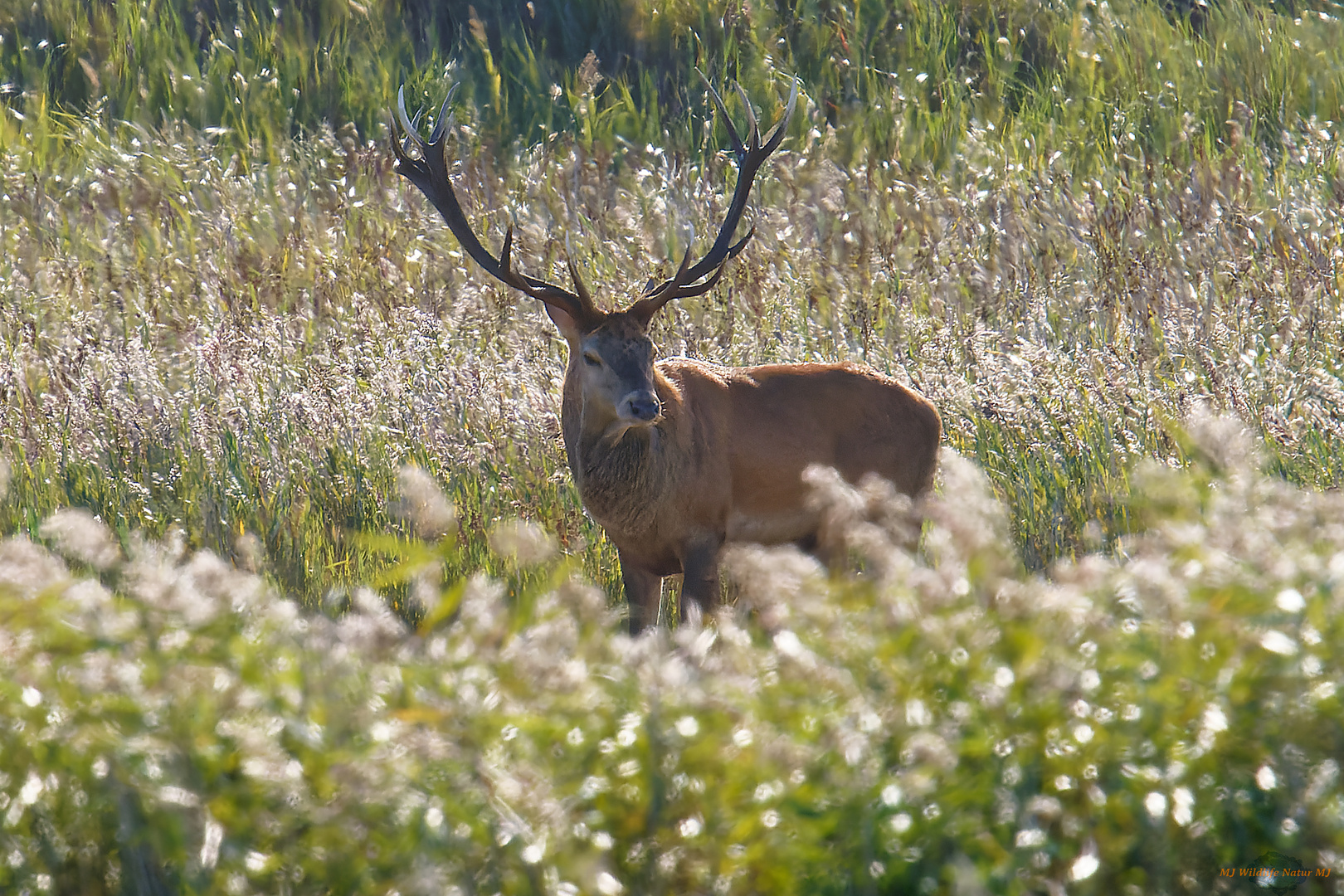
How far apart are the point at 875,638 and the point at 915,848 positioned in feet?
1.28

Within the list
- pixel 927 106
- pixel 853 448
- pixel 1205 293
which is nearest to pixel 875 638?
pixel 853 448

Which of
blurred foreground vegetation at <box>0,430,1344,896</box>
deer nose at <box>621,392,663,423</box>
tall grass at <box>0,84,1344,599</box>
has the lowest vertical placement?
tall grass at <box>0,84,1344,599</box>

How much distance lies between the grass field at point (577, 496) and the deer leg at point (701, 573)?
1.19ft

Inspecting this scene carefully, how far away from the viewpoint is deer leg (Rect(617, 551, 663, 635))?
5.41 meters

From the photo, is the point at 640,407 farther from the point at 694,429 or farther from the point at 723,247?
the point at 723,247

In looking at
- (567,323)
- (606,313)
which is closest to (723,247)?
(606,313)

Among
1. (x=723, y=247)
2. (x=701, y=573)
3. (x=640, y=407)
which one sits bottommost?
(x=701, y=573)

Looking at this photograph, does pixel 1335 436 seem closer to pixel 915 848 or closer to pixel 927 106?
pixel 915 848

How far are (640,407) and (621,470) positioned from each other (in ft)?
1.54

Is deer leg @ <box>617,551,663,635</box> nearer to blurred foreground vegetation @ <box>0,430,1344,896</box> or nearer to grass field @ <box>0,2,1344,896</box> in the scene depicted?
grass field @ <box>0,2,1344,896</box>

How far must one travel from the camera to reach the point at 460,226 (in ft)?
18.4

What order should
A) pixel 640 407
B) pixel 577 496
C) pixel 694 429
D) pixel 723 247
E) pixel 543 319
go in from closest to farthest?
pixel 640 407, pixel 694 429, pixel 723 247, pixel 577 496, pixel 543 319

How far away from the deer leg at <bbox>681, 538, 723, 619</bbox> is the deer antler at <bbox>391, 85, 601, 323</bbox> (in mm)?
925

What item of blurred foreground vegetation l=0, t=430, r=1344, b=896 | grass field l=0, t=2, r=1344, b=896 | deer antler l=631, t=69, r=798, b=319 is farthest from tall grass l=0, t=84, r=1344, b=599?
blurred foreground vegetation l=0, t=430, r=1344, b=896
